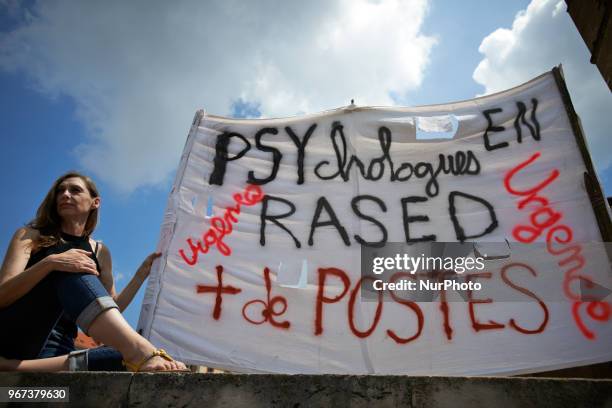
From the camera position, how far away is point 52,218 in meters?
2.59

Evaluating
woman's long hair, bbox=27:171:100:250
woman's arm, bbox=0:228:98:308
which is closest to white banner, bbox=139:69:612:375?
woman's long hair, bbox=27:171:100:250

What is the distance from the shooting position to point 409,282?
295 cm

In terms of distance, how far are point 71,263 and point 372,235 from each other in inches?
75.2

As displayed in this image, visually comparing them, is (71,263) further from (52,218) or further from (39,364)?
(52,218)

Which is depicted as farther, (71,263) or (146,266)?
(146,266)

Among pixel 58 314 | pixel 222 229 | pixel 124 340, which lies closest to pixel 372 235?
pixel 222 229

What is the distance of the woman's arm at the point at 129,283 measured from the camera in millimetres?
2695

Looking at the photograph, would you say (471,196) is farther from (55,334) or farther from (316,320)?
(55,334)

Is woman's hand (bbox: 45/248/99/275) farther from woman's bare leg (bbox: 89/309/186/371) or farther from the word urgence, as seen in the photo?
the word urgence

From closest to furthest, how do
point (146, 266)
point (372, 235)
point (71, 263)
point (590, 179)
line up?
point (71, 263) < point (590, 179) < point (372, 235) < point (146, 266)

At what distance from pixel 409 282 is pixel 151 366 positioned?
171 cm

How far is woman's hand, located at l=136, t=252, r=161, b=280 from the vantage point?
3.31 meters

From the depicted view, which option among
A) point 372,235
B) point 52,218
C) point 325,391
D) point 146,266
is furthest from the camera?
point 146,266

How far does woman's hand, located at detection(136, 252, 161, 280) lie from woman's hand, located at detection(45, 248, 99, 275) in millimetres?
1268
